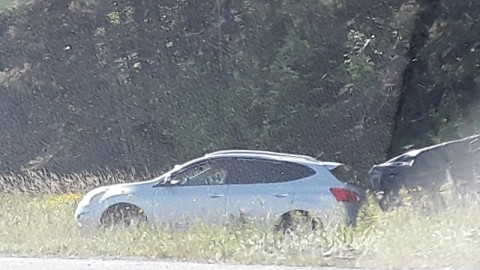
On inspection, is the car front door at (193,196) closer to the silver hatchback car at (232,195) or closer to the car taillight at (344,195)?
the silver hatchback car at (232,195)

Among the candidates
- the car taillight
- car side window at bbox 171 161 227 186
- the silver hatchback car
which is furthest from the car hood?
the car taillight

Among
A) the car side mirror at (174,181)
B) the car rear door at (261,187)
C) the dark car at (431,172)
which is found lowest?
the dark car at (431,172)

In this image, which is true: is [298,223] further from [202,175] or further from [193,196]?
[202,175]

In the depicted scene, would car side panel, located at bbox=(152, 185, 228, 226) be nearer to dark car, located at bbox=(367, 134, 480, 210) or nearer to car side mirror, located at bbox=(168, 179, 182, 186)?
car side mirror, located at bbox=(168, 179, 182, 186)

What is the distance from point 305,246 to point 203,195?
3736 millimetres

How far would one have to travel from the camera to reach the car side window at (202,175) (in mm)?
14719

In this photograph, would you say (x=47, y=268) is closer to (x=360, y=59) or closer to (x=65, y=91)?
(x=360, y=59)

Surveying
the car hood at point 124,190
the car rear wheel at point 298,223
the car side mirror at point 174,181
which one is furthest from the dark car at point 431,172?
the car hood at point 124,190

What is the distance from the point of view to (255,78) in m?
25.5

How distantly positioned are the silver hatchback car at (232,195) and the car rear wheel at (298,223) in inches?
1.9

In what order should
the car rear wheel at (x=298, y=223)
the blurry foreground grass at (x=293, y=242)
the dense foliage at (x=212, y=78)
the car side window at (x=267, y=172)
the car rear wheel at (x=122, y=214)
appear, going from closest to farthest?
the blurry foreground grass at (x=293, y=242) → the car rear wheel at (x=298, y=223) → the car rear wheel at (x=122, y=214) → the car side window at (x=267, y=172) → the dense foliage at (x=212, y=78)

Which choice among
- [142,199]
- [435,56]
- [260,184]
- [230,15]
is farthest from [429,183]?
[230,15]

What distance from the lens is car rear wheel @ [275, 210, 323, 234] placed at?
1201 cm

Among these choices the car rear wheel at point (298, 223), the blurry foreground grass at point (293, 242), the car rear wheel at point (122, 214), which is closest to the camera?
the blurry foreground grass at point (293, 242)
